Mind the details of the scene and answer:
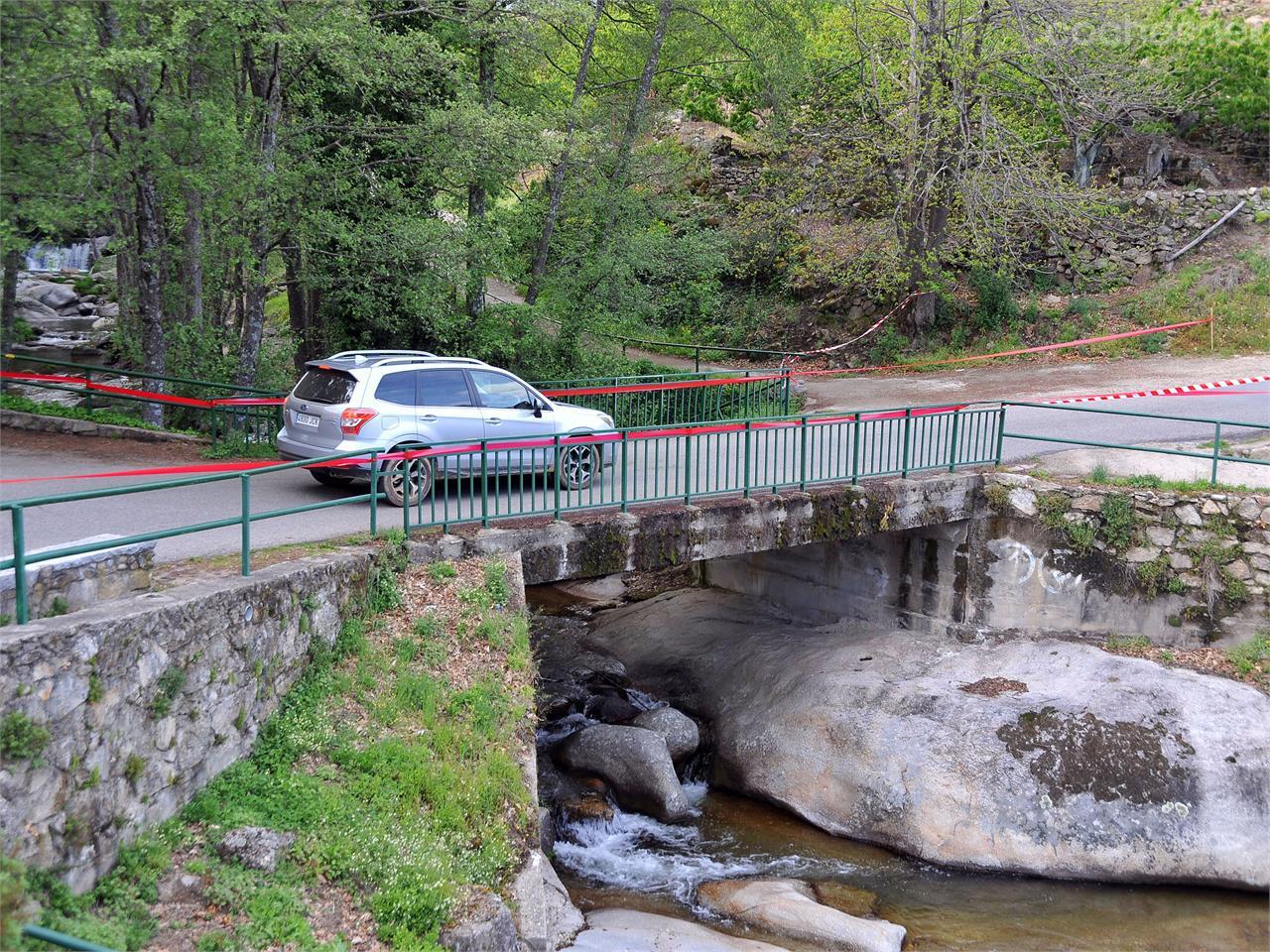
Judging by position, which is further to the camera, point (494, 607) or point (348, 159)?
point (348, 159)

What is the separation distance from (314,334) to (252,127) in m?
4.26

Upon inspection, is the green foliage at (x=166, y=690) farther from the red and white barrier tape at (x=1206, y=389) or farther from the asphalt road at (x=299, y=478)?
the red and white barrier tape at (x=1206, y=389)

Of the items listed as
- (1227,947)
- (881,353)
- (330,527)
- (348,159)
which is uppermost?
(348,159)

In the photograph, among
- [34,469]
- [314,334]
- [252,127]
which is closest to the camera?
[34,469]

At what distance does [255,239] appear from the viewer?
1631 cm

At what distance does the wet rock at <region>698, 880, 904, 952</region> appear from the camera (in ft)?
30.5

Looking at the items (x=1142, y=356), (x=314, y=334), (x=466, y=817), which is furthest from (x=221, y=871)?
(x=1142, y=356)

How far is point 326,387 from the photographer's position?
12.0m

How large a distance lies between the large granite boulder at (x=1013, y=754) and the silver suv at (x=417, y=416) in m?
4.01

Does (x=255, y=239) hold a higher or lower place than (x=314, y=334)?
higher

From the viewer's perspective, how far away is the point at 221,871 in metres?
6.70

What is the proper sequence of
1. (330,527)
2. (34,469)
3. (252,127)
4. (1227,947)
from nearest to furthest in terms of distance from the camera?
(1227,947) → (330,527) → (34,469) → (252,127)

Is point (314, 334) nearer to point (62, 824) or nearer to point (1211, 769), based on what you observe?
point (62, 824)

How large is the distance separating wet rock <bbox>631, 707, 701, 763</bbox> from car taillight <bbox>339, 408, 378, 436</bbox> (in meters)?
5.01
